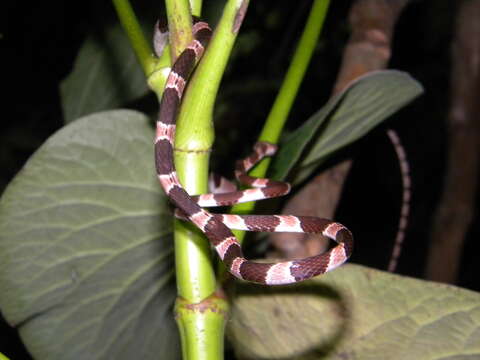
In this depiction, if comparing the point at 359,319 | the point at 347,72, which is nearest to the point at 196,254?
the point at 359,319

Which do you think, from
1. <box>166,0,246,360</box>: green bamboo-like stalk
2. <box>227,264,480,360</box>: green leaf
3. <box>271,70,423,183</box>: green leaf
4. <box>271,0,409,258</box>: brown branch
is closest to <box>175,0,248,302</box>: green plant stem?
<box>166,0,246,360</box>: green bamboo-like stalk

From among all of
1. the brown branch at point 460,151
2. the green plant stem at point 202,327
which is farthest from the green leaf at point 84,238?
the brown branch at point 460,151

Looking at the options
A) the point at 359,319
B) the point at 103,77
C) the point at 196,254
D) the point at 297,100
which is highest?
the point at 103,77

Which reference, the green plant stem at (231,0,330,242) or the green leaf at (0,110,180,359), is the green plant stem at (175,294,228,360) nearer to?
the green plant stem at (231,0,330,242)

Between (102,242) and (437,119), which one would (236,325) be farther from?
(437,119)

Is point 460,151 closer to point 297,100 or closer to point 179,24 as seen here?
point 297,100

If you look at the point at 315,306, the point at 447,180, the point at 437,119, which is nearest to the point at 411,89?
the point at 315,306
